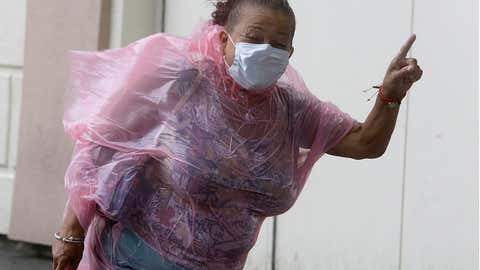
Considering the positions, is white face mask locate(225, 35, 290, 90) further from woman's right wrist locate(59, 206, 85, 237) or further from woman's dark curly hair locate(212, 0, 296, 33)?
woman's right wrist locate(59, 206, 85, 237)

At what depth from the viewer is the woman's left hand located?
299cm

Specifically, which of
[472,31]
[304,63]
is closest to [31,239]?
[304,63]

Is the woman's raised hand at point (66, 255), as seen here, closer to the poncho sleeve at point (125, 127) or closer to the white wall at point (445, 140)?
the poncho sleeve at point (125, 127)

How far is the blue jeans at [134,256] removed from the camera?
2.97 metres

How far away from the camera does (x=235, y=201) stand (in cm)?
297

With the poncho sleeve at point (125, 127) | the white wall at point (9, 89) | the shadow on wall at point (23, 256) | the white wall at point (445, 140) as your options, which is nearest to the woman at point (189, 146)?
the poncho sleeve at point (125, 127)

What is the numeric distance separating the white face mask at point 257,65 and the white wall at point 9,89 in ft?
12.0

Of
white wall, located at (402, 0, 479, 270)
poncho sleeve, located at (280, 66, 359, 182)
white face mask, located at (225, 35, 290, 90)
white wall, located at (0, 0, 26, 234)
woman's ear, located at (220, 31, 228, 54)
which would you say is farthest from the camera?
white wall, located at (0, 0, 26, 234)

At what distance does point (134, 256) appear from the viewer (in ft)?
9.83

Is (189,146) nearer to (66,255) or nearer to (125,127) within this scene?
(125,127)

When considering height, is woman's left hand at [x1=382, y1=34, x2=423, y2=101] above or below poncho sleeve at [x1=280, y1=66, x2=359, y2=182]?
above

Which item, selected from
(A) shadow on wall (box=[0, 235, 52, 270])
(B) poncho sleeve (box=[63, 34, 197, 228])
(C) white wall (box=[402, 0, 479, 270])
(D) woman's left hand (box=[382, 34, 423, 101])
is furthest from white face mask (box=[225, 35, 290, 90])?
(A) shadow on wall (box=[0, 235, 52, 270])

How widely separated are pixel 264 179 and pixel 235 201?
11 cm

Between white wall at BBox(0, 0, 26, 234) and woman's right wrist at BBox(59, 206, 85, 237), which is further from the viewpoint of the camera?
white wall at BBox(0, 0, 26, 234)
